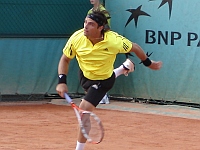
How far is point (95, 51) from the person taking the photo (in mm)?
5711

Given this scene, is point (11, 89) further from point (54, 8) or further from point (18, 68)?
point (54, 8)

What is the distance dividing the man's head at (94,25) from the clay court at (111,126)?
1.73 m

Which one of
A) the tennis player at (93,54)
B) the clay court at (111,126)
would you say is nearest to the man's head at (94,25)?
the tennis player at (93,54)

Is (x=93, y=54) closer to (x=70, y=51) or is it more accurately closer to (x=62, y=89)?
(x=70, y=51)

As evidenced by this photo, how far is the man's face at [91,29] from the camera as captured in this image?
5.55 metres

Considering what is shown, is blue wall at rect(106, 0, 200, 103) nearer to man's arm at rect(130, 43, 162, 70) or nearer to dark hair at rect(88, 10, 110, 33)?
man's arm at rect(130, 43, 162, 70)

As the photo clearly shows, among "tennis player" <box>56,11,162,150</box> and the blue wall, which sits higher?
"tennis player" <box>56,11,162,150</box>

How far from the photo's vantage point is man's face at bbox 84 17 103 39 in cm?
555

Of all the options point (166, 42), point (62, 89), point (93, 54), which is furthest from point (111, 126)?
point (62, 89)

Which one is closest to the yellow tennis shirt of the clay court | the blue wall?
the clay court

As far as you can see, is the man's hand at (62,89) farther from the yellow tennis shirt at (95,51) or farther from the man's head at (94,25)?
the man's head at (94,25)

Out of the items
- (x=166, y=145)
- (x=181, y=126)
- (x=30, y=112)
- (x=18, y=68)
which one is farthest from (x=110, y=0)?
(x=166, y=145)

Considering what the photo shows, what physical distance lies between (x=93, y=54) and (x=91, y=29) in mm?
285

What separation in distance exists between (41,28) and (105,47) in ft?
18.4
